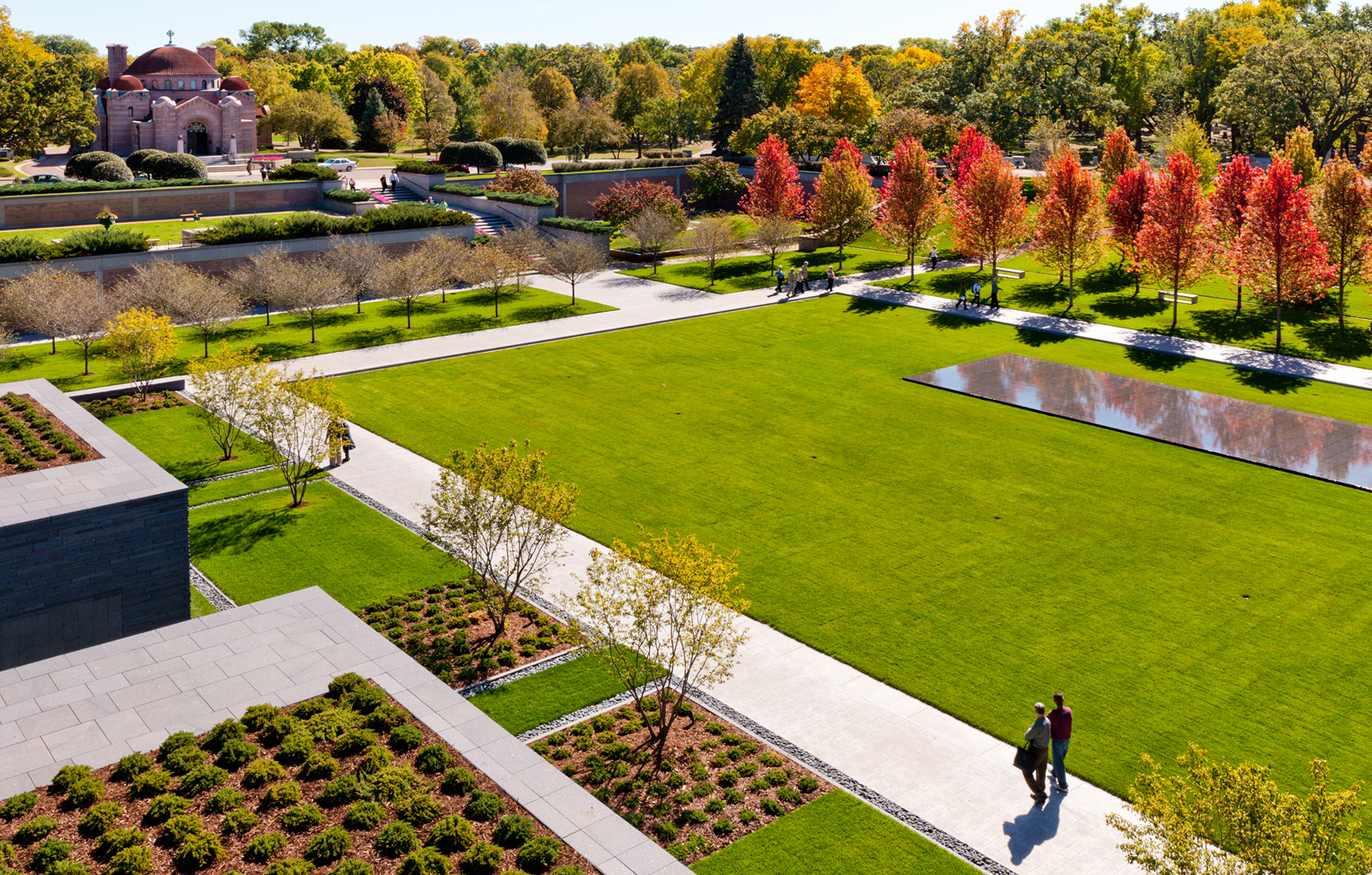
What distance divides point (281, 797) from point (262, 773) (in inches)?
17.5

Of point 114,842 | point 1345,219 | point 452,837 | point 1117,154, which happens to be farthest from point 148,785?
point 1117,154

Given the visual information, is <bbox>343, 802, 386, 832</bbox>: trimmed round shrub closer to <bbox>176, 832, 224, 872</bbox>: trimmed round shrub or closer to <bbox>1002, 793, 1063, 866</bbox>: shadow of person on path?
<bbox>176, 832, 224, 872</bbox>: trimmed round shrub

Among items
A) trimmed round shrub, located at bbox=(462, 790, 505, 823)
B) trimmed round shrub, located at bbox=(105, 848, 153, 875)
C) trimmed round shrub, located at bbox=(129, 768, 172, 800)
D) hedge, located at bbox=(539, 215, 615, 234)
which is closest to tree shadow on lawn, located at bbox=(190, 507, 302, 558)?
trimmed round shrub, located at bbox=(129, 768, 172, 800)

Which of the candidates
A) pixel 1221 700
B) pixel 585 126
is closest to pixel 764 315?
pixel 1221 700

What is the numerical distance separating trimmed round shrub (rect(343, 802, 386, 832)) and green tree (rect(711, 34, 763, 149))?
7732 centimetres

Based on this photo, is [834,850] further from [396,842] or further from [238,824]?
[238,824]

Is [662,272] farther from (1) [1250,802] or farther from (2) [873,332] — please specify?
(1) [1250,802]

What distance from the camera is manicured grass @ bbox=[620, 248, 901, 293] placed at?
4975 centimetres

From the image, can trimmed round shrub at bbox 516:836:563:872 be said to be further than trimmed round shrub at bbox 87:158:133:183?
No

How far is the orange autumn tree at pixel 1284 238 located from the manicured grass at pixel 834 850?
3097cm

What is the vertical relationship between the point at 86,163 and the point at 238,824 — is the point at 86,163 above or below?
above

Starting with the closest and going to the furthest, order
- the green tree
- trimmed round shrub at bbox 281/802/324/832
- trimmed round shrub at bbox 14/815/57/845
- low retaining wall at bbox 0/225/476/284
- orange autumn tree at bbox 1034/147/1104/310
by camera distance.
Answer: trimmed round shrub at bbox 14/815/57/845
trimmed round shrub at bbox 281/802/324/832
low retaining wall at bbox 0/225/476/284
orange autumn tree at bbox 1034/147/1104/310
the green tree

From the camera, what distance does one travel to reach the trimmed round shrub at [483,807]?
1095 cm

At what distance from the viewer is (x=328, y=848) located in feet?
34.0
